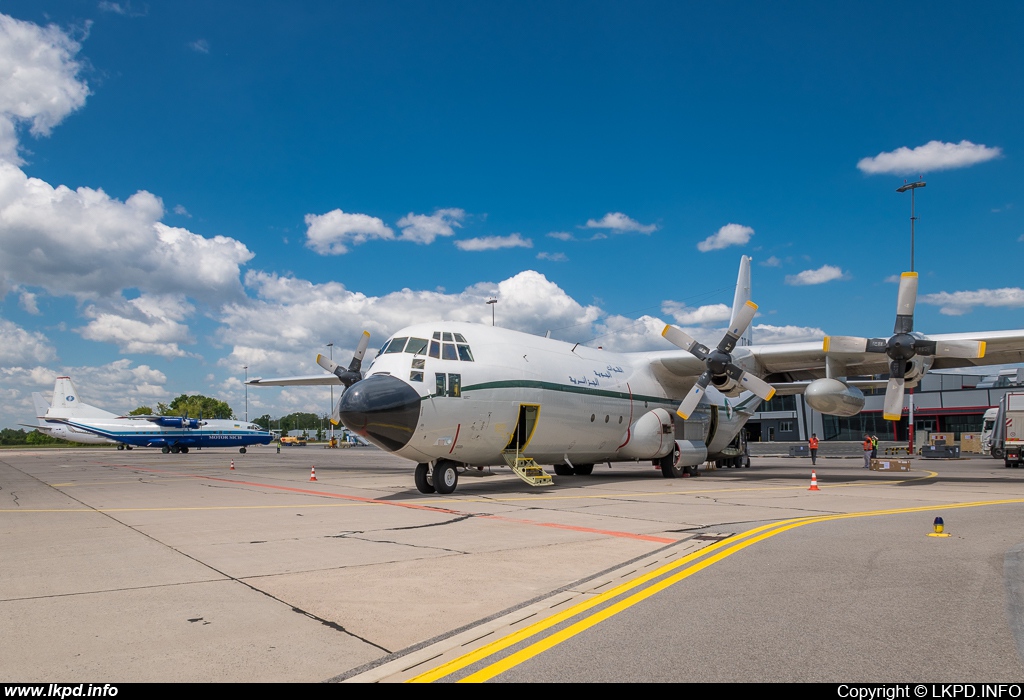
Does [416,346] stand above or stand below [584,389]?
above

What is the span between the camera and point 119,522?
1230cm

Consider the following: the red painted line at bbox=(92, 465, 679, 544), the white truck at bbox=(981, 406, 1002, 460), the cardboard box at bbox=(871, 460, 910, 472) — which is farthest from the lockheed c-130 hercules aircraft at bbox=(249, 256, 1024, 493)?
the white truck at bbox=(981, 406, 1002, 460)

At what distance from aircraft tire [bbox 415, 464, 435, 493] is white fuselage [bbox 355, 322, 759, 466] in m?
0.66

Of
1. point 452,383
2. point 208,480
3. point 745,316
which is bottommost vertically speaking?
point 208,480

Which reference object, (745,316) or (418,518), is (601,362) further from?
(418,518)

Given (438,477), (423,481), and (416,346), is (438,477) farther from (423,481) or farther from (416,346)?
(416,346)

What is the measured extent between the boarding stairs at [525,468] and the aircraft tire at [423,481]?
7.73 feet

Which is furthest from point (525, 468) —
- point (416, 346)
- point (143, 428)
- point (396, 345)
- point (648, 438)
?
point (143, 428)

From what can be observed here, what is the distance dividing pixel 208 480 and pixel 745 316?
1994 cm

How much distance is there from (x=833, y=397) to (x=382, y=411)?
14.2m

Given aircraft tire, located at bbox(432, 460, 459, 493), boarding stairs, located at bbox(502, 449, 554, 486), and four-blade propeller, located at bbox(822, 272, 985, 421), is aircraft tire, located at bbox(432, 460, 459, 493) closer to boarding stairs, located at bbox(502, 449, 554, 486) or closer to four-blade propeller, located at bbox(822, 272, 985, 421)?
boarding stairs, located at bbox(502, 449, 554, 486)

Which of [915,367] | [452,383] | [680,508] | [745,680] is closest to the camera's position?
[745,680]

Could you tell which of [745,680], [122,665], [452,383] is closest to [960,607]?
[745,680]

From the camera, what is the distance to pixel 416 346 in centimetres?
1705
